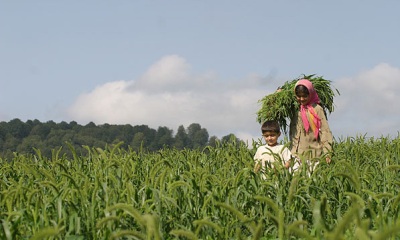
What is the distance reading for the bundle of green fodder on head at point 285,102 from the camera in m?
11.3

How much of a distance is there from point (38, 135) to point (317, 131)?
12081 cm

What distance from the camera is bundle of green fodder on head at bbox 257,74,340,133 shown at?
11.3 meters

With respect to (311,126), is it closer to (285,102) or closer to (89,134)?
(285,102)

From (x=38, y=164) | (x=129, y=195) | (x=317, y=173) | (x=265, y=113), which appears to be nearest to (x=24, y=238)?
(x=129, y=195)

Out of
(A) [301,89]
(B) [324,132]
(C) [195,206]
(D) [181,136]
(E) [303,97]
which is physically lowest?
(C) [195,206]

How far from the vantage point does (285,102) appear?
11227mm

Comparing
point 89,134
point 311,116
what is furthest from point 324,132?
point 89,134

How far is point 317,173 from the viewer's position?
253 inches

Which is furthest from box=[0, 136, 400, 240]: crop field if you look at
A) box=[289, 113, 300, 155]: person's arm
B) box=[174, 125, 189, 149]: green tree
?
box=[174, 125, 189, 149]: green tree

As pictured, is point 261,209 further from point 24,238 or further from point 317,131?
point 317,131

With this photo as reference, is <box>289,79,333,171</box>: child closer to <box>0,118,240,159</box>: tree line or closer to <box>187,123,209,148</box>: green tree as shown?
<box>0,118,240,159</box>: tree line

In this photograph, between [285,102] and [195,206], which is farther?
[285,102]

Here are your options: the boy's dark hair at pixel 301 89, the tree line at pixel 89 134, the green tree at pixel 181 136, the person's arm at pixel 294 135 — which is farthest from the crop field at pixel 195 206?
the green tree at pixel 181 136

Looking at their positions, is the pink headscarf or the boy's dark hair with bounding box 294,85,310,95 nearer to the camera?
the boy's dark hair with bounding box 294,85,310,95
